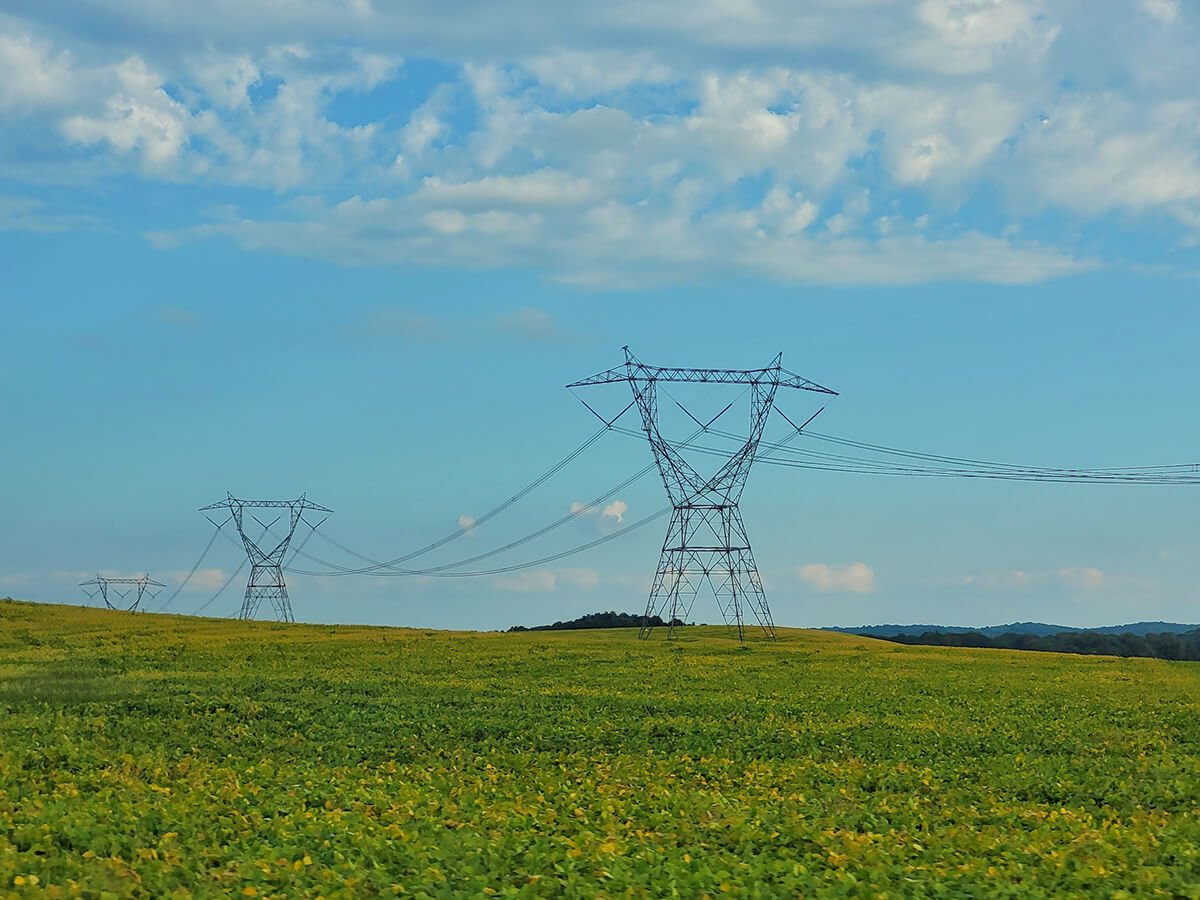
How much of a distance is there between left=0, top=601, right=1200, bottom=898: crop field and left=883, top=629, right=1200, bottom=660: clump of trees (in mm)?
62363

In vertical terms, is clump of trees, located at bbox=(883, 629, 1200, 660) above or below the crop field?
above

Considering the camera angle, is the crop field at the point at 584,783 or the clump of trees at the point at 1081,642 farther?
the clump of trees at the point at 1081,642

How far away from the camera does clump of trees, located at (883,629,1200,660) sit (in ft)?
377

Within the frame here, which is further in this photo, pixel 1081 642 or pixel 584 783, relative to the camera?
pixel 1081 642

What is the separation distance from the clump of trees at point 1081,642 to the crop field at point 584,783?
62363mm

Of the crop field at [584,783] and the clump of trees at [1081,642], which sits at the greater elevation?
the clump of trees at [1081,642]

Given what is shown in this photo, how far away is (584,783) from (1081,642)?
10725 centimetres

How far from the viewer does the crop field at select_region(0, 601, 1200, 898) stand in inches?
614

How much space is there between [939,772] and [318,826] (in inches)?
588

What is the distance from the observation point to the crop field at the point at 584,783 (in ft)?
51.1

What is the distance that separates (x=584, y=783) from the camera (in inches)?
925

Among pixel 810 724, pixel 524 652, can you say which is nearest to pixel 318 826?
pixel 810 724

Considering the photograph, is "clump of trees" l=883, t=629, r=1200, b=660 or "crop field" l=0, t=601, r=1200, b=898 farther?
"clump of trees" l=883, t=629, r=1200, b=660

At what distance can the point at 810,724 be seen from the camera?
35562mm
